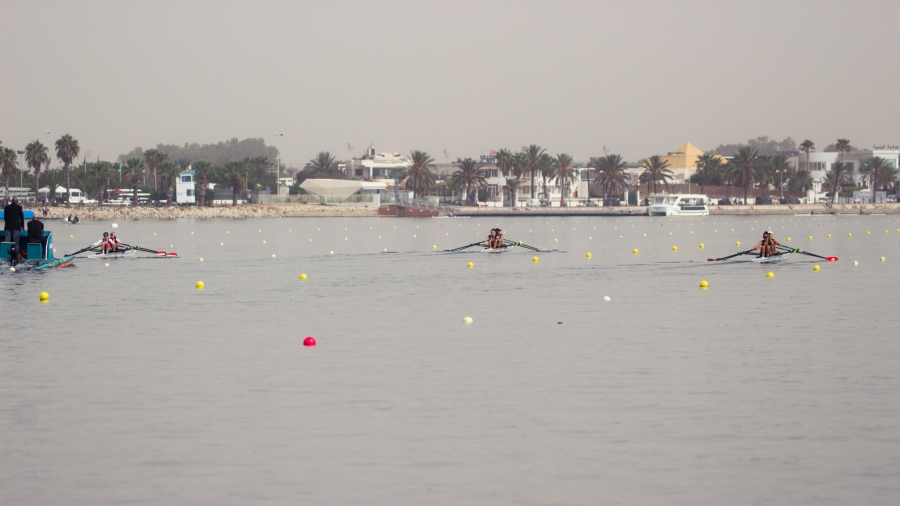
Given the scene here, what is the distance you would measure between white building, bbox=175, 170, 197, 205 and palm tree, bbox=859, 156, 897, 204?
102571 mm

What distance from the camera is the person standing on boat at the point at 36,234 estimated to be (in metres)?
36.9

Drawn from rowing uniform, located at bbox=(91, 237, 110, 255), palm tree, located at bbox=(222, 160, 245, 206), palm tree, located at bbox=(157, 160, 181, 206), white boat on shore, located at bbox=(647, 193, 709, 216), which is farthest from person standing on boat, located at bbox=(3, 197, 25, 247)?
palm tree, located at bbox=(157, 160, 181, 206)

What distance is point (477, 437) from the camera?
1252cm

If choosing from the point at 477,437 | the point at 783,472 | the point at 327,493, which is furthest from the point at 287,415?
the point at 783,472

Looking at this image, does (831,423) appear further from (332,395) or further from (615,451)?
(332,395)

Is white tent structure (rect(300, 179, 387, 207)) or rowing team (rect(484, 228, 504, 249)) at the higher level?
white tent structure (rect(300, 179, 387, 207))

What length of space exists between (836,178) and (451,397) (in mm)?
169187

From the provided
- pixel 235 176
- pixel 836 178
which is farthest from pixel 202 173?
pixel 836 178

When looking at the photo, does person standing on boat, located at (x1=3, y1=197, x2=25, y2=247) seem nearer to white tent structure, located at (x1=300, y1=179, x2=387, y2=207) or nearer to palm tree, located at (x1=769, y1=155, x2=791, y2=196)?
white tent structure, located at (x1=300, y1=179, x2=387, y2=207)

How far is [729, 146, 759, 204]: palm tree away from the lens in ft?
534

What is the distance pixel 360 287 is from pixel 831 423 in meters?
20.3

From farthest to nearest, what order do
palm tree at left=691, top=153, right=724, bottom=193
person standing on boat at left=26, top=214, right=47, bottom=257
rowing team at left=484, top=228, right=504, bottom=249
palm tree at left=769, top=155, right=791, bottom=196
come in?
palm tree at left=691, top=153, right=724, bottom=193
palm tree at left=769, top=155, right=791, bottom=196
rowing team at left=484, top=228, right=504, bottom=249
person standing on boat at left=26, top=214, right=47, bottom=257

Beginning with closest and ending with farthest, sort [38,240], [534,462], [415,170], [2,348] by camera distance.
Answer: [534,462]
[2,348]
[38,240]
[415,170]

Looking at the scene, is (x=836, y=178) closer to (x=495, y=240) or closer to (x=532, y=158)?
(x=532, y=158)
